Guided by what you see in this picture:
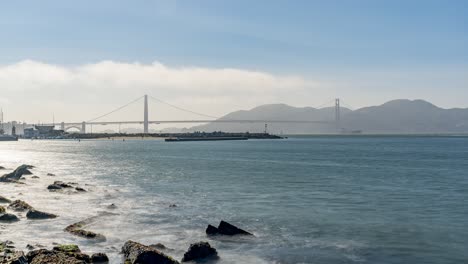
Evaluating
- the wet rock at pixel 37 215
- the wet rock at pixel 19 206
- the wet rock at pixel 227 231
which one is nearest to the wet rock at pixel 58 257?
the wet rock at pixel 227 231

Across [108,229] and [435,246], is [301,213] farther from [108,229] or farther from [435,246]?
[108,229]

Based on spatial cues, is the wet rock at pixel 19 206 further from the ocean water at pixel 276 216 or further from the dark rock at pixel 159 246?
the dark rock at pixel 159 246

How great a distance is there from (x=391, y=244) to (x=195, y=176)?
36078 millimetres

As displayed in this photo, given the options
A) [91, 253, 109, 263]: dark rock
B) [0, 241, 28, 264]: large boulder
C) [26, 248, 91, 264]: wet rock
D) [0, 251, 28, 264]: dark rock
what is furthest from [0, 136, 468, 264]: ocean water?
[0, 251, 28, 264]: dark rock

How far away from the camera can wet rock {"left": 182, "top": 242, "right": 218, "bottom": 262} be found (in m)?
19.4

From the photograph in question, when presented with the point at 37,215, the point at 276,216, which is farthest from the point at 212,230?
the point at 37,215

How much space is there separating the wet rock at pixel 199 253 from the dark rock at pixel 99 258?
324 cm

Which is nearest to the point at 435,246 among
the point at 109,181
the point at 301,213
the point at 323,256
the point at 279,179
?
the point at 323,256

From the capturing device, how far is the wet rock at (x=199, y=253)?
63.6ft

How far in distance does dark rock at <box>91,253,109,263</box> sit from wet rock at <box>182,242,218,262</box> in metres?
3.24

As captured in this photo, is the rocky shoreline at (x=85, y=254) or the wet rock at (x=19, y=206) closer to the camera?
the rocky shoreline at (x=85, y=254)

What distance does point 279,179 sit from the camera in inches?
2037

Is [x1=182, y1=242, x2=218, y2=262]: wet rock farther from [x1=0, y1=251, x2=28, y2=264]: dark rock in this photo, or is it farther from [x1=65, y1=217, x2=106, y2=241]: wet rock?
[x1=0, y1=251, x2=28, y2=264]: dark rock

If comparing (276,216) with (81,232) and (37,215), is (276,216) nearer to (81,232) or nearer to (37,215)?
(81,232)
